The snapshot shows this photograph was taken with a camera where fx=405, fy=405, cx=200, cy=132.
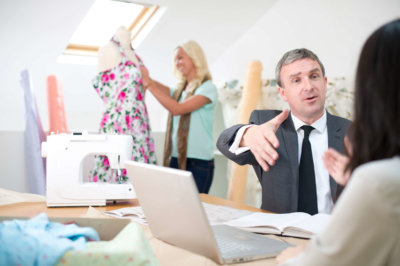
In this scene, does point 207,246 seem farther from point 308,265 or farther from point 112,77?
point 112,77

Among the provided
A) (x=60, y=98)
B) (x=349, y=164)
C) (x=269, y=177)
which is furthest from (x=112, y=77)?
(x=349, y=164)

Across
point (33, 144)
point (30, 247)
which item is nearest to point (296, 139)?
point (30, 247)

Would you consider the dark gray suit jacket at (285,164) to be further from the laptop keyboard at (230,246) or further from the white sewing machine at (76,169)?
A: the laptop keyboard at (230,246)

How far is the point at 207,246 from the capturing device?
85 centimetres

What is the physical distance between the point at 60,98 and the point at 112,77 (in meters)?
1.00

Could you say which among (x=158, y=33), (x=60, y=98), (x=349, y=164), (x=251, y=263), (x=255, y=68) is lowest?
(x=251, y=263)

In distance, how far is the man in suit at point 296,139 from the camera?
158cm

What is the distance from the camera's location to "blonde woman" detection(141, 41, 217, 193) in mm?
2857

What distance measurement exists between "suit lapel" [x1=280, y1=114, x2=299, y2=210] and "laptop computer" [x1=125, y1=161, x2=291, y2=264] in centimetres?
54

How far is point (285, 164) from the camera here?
1.61 metres

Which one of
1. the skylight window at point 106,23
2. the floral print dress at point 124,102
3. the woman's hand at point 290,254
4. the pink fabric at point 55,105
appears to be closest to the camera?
the woman's hand at point 290,254

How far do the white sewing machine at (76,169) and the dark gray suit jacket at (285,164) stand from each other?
43 cm

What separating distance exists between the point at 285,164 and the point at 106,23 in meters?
3.11

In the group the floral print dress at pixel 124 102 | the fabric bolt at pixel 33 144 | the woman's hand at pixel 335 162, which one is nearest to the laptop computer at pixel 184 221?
the woman's hand at pixel 335 162
